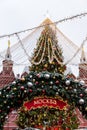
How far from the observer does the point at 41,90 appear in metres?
10.1

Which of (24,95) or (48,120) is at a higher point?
(24,95)

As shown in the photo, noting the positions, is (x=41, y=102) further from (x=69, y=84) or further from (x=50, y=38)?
(x=50, y=38)

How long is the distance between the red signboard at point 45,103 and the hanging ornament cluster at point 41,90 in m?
0.10

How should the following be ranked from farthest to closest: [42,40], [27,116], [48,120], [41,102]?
[27,116], [48,120], [42,40], [41,102]

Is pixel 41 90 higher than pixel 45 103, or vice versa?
pixel 41 90

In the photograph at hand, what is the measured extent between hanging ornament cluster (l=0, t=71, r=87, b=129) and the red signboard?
10cm

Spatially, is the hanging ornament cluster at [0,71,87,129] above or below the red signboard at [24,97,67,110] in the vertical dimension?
above

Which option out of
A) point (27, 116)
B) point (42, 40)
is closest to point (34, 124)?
point (27, 116)

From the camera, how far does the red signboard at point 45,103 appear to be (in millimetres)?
10070

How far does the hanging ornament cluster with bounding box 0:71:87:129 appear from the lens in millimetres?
10102

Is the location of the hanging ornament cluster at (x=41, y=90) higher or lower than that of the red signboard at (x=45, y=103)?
higher

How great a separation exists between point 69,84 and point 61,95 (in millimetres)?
303

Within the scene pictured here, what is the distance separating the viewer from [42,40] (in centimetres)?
2059

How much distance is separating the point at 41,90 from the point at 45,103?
0.98ft
